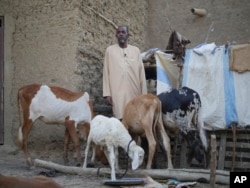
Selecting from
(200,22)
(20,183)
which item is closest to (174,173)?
(20,183)

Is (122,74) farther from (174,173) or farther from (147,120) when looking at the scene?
(174,173)

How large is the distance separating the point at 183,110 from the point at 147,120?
586 mm

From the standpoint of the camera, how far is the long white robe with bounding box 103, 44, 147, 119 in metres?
6.79

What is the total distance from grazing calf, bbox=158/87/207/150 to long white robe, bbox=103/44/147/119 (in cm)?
89

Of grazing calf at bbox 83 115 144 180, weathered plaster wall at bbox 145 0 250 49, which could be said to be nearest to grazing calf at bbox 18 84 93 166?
grazing calf at bbox 83 115 144 180

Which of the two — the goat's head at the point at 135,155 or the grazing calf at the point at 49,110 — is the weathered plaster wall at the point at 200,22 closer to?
the grazing calf at the point at 49,110

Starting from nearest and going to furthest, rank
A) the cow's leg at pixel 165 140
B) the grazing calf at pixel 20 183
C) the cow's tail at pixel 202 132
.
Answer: the grazing calf at pixel 20 183 → the cow's leg at pixel 165 140 → the cow's tail at pixel 202 132

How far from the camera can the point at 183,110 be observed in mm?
6008

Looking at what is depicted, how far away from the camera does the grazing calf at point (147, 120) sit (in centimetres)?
577

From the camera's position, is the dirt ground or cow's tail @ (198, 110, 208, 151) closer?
the dirt ground

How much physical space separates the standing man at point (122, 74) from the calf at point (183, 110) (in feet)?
2.93

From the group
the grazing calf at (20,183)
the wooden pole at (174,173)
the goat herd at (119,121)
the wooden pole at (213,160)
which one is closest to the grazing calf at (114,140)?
the goat herd at (119,121)

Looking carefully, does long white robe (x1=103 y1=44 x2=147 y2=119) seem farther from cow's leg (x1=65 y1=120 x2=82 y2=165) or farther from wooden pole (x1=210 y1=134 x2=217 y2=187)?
wooden pole (x1=210 y1=134 x2=217 y2=187)

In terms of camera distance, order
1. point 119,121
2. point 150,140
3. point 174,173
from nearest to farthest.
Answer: point 174,173
point 119,121
point 150,140
